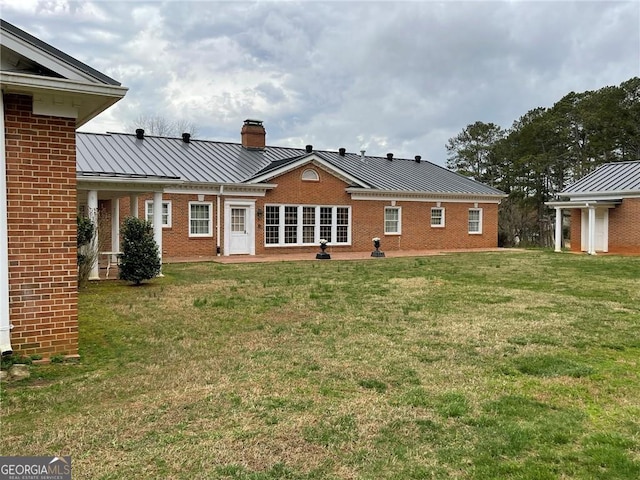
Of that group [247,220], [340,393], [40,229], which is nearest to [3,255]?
[40,229]

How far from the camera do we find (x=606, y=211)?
2480 centimetres

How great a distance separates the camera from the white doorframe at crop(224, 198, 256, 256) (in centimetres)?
2125

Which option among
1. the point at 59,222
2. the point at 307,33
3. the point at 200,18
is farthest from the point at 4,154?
the point at 307,33

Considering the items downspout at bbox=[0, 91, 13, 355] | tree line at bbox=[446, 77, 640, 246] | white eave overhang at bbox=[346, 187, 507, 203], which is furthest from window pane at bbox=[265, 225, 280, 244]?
tree line at bbox=[446, 77, 640, 246]

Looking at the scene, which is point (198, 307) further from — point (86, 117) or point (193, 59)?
point (193, 59)

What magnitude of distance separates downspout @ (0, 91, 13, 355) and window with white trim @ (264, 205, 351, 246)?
17.0 m

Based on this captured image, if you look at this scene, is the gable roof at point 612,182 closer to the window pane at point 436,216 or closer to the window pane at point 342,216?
the window pane at point 436,216

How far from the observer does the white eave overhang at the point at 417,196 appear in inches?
960

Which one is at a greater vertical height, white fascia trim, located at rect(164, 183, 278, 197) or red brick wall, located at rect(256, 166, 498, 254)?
white fascia trim, located at rect(164, 183, 278, 197)

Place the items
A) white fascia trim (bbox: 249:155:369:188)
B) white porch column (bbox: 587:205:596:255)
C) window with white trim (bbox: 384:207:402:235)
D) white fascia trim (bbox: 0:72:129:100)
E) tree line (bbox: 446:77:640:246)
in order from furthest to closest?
1. tree line (bbox: 446:77:640:246)
2. window with white trim (bbox: 384:207:402:235)
3. white porch column (bbox: 587:205:596:255)
4. white fascia trim (bbox: 249:155:369:188)
5. white fascia trim (bbox: 0:72:129:100)

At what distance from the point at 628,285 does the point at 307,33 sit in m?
9.96

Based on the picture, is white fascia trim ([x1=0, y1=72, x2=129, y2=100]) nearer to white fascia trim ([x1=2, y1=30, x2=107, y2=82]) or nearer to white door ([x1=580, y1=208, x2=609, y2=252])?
white fascia trim ([x1=2, y1=30, x2=107, y2=82])

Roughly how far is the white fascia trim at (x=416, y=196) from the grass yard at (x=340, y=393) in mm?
15382

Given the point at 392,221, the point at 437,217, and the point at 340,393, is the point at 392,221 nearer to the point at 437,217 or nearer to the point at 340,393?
the point at 437,217
